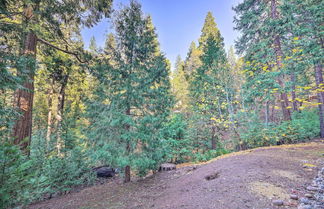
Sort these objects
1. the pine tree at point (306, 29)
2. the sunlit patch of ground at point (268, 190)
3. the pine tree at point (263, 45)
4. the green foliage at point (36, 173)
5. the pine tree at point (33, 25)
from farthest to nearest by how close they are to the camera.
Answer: the pine tree at point (263, 45) < the pine tree at point (306, 29) < the pine tree at point (33, 25) < the sunlit patch of ground at point (268, 190) < the green foliage at point (36, 173)

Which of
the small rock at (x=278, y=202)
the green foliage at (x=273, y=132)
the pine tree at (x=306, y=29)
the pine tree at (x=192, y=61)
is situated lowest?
the small rock at (x=278, y=202)

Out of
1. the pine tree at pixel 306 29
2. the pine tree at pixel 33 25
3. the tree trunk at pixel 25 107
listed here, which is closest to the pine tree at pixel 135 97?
the pine tree at pixel 33 25

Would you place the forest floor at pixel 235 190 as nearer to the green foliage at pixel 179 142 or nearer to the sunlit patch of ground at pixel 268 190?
the sunlit patch of ground at pixel 268 190

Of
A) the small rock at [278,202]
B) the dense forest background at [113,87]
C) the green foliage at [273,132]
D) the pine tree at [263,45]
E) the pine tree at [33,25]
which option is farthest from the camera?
the pine tree at [263,45]

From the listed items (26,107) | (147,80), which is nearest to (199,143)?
(147,80)

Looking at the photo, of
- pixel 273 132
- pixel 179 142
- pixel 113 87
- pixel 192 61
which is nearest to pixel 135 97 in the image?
pixel 113 87

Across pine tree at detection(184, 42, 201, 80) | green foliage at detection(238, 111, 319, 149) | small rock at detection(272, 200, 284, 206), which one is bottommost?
small rock at detection(272, 200, 284, 206)

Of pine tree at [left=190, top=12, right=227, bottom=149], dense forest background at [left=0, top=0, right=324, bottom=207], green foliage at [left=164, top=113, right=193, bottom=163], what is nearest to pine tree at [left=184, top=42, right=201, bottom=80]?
pine tree at [left=190, top=12, right=227, bottom=149]

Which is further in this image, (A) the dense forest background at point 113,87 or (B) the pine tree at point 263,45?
(B) the pine tree at point 263,45

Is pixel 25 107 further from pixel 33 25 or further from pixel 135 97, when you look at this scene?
pixel 135 97

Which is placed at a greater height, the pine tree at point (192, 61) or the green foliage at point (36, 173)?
the pine tree at point (192, 61)

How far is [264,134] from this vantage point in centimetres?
706

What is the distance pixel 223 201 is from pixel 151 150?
310 centimetres

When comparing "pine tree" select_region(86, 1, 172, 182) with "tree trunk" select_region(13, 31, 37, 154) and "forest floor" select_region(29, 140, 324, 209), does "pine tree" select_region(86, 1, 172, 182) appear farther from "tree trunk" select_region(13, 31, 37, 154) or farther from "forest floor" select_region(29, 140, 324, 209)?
"tree trunk" select_region(13, 31, 37, 154)
